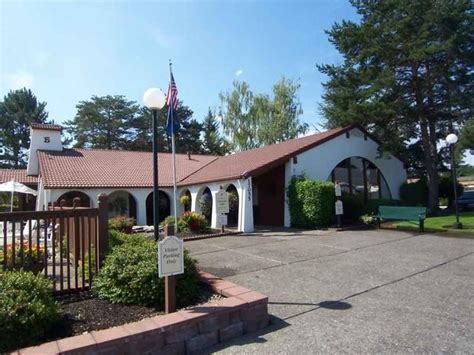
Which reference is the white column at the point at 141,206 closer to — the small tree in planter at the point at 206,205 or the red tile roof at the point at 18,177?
the small tree in planter at the point at 206,205

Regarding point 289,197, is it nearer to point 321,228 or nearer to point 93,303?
point 321,228

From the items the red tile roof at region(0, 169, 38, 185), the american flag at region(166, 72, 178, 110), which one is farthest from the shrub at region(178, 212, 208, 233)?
the red tile roof at region(0, 169, 38, 185)

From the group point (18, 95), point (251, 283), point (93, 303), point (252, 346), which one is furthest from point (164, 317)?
point (18, 95)

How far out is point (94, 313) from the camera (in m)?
4.91

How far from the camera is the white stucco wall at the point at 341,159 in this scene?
1742cm

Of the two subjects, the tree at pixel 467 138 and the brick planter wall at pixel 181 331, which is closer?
the brick planter wall at pixel 181 331

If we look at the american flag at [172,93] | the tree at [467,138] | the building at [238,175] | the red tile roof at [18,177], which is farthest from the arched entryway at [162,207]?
the tree at [467,138]

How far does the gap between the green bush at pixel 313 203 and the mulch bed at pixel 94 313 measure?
10.6m

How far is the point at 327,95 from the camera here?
877 inches

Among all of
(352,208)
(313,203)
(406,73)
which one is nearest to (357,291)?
(313,203)

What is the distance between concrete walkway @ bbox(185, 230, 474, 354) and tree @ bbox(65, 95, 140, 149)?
4020 centimetres

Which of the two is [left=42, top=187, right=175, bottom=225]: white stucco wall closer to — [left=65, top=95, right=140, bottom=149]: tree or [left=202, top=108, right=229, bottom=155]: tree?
Result: [left=202, top=108, right=229, bottom=155]: tree

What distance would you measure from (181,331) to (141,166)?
21.6m

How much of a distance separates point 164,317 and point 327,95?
65.5 ft
